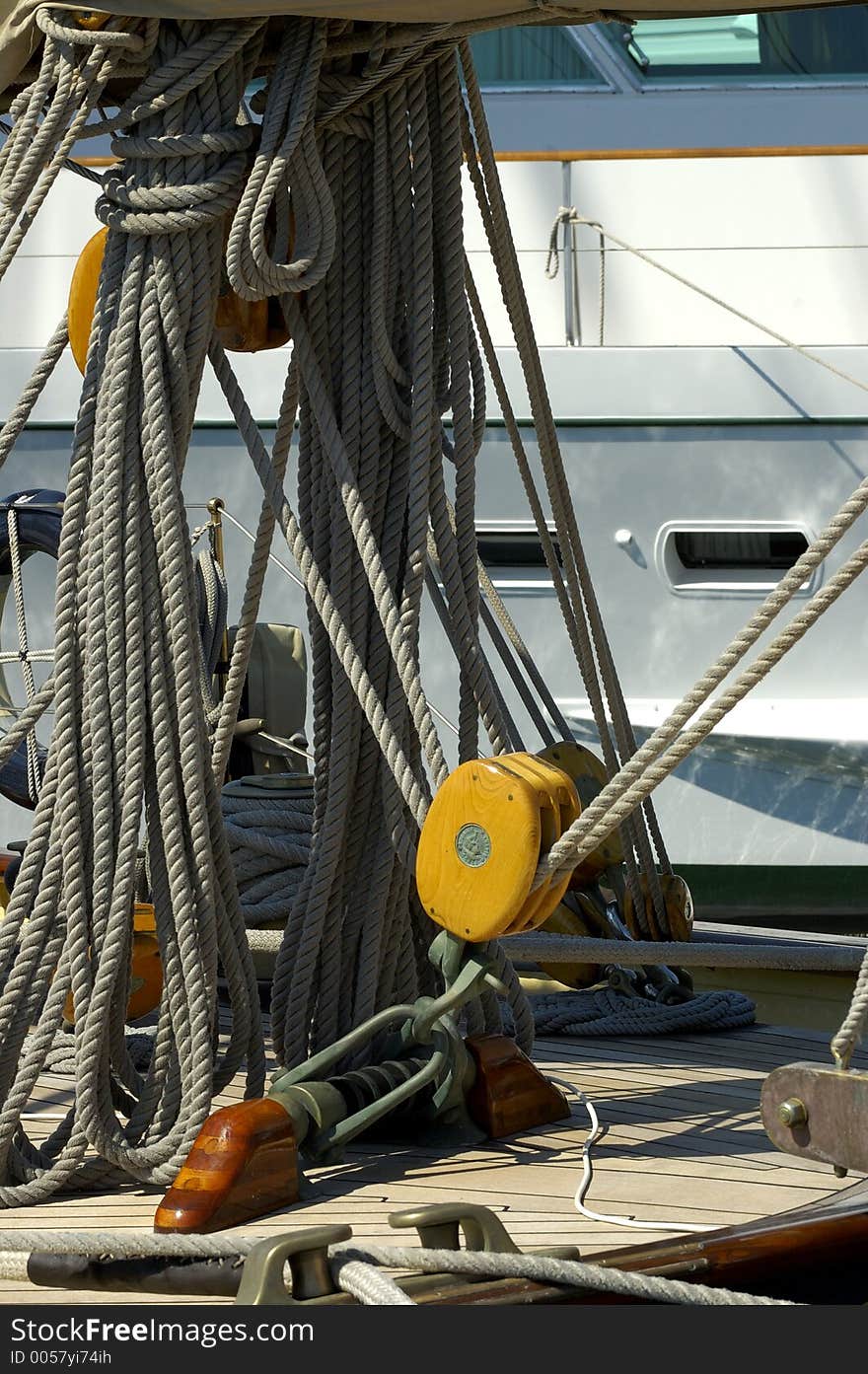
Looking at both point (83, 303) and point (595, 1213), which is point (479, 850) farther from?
point (83, 303)

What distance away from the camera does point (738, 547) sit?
633 cm

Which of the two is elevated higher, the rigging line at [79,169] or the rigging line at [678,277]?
the rigging line at [79,169]

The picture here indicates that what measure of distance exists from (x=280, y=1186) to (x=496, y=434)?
4.44 m

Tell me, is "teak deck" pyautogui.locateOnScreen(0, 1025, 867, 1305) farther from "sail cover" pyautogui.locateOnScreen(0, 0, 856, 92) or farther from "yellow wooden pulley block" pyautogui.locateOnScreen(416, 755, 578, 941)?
"sail cover" pyautogui.locateOnScreen(0, 0, 856, 92)

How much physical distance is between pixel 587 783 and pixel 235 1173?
187 cm

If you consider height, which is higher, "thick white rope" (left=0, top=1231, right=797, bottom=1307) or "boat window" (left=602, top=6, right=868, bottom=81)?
"boat window" (left=602, top=6, right=868, bottom=81)

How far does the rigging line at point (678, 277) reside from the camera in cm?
613

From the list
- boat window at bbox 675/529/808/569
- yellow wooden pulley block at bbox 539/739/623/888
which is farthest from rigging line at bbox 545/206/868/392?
yellow wooden pulley block at bbox 539/739/623/888

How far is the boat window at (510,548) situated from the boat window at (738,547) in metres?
0.50

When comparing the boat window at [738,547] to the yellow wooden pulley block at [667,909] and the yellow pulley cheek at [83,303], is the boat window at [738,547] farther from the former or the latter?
the yellow pulley cheek at [83,303]

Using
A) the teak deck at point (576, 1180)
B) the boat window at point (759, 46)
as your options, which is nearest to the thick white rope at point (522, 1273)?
the teak deck at point (576, 1180)

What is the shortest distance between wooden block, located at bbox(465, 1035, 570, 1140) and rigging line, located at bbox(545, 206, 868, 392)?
380 centimetres

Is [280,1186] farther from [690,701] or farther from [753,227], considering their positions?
[753,227]

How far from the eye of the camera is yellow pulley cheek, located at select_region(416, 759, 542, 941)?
7.77 feet
